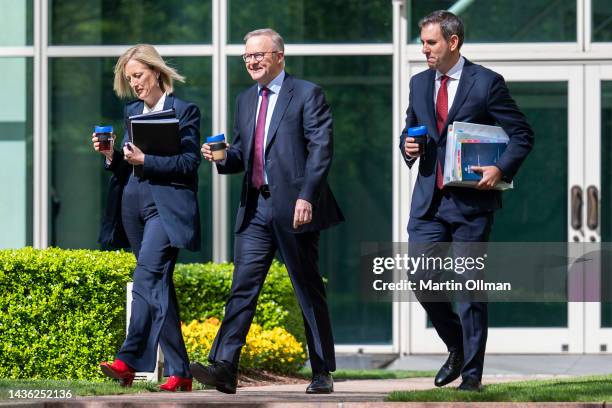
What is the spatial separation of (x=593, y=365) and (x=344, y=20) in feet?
12.0

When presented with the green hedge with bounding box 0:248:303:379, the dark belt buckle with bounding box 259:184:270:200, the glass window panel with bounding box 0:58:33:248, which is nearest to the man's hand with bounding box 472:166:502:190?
the dark belt buckle with bounding box 259:184:270:200

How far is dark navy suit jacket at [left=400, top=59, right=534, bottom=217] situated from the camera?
724 cm

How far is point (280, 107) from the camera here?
7.43 metres

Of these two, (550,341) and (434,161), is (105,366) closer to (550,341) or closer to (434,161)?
(434,161)

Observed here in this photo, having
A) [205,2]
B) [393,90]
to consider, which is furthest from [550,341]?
[205,2]

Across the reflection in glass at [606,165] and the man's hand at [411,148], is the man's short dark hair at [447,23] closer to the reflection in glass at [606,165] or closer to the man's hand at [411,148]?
the man's hand at [411,148]

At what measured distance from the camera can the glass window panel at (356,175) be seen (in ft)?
39.6

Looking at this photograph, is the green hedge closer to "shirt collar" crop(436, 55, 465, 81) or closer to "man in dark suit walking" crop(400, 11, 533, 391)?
"man in dark suit walking" crop(400, 11, 533, 391)

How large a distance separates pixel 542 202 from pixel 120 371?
5446 mm

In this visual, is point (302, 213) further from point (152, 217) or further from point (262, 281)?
point (152, 217)

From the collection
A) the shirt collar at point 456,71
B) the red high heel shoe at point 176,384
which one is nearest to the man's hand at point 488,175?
the shirt collar at point 456,71

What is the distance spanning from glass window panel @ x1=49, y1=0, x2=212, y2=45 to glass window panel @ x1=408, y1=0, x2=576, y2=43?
196 cm

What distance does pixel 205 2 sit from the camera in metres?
12.3

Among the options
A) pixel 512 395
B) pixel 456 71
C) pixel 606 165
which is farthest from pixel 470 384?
pixel 606 165
